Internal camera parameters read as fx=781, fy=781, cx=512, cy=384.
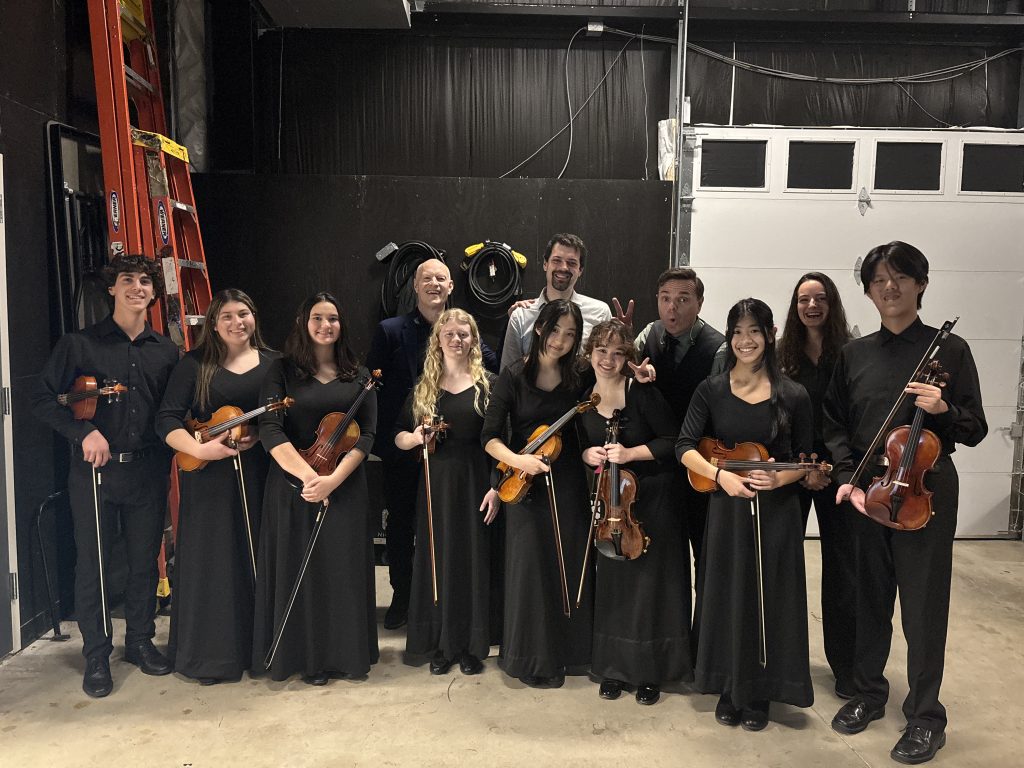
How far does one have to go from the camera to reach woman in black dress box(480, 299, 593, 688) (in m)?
2.95

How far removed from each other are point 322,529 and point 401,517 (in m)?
0.64

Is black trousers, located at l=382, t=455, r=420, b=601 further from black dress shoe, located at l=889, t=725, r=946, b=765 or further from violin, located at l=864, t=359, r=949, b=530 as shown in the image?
black dress shoe, located at l=889, t=725, r=946, b=765

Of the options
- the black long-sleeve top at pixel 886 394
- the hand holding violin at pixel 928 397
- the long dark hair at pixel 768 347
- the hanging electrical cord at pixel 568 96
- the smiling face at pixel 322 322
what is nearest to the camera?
the hand holding violin at pixel 928 397

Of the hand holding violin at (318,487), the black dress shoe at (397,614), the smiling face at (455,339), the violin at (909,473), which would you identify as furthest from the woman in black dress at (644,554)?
the black dress shoe at (397,614)

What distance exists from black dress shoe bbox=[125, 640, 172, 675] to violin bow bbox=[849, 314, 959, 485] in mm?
2708

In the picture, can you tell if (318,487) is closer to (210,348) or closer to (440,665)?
(210,348)

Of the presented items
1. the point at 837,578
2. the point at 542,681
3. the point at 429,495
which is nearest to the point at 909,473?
→ the point at 837,578

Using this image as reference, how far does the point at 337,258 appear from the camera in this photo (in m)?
4.97

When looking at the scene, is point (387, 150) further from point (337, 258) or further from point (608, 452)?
point (608, 452)

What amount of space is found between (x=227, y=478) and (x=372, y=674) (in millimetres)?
982

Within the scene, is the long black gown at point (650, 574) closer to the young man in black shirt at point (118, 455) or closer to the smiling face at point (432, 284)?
the smiling face at point (432, 284)

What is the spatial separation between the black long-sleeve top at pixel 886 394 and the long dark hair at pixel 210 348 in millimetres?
2226

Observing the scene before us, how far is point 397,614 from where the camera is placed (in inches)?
144

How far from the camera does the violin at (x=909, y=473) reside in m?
2.39
